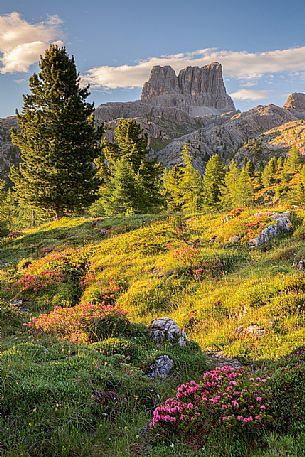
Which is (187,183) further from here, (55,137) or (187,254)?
(187,254)

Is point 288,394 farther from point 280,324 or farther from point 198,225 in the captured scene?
point 198,225

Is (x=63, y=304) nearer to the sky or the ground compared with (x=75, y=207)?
nearer to the ground

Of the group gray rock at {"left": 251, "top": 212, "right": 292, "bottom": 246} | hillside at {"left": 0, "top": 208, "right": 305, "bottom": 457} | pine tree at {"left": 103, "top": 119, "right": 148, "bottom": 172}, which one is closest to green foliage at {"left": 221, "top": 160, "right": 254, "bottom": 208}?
pine tree at {"left": 103, "top": 119, "right": 148, "bottom": 172}

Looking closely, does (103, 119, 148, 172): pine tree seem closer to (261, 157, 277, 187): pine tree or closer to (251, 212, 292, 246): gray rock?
(251, 212, 292, 246): gray rock

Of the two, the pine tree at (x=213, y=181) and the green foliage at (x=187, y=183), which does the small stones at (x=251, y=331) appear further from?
the pine tree at (x=213, y=181)

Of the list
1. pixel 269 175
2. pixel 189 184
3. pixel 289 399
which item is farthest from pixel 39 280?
pixel 269 175

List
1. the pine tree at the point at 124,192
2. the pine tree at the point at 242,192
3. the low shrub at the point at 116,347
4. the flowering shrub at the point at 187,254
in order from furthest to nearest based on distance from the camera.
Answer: the pine tree at the point at 242,192
the pine tree at the point at 124,192
the flowering shrub at the point at 187,254
the low shrub at the point at 116,347

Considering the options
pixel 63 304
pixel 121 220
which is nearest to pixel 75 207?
pixel 121 220

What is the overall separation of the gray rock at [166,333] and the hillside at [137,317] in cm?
28

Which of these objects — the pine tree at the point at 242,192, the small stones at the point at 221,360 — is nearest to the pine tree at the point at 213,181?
the pine tree at the point at 242,192

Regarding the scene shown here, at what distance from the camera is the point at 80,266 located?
18.4 m

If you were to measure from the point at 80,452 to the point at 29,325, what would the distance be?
267 inches

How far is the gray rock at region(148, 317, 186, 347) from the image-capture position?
9.56 m

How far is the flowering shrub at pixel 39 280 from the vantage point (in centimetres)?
1602
